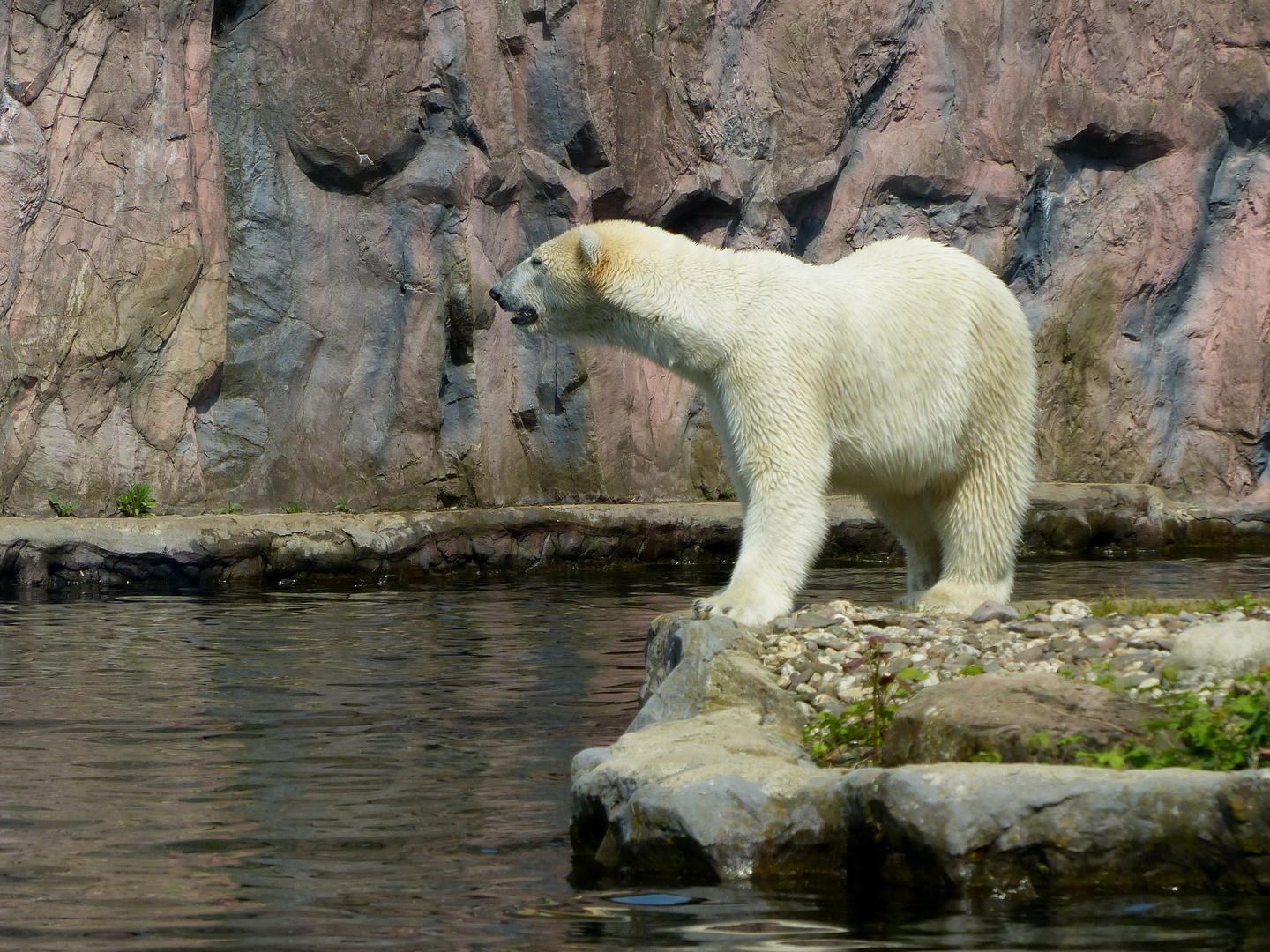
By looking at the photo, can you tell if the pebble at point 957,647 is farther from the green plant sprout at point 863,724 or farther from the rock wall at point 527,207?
the rock wall at point 527,207

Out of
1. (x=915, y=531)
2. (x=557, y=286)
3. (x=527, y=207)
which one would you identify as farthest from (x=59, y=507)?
(x=915, y=531)

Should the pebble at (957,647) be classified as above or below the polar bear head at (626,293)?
below

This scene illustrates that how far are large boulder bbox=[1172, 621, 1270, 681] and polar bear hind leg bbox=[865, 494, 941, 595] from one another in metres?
1.78

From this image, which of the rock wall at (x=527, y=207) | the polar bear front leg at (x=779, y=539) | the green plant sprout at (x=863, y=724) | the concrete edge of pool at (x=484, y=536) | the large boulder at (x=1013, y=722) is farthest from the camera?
the rock wall at (x=527, y=207)

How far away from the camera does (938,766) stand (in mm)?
3639

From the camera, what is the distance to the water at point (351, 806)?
3262 mm

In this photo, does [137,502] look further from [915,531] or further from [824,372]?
[824,372]

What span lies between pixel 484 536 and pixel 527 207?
418cm

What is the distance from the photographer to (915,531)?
6.41m

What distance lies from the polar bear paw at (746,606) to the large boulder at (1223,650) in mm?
1368

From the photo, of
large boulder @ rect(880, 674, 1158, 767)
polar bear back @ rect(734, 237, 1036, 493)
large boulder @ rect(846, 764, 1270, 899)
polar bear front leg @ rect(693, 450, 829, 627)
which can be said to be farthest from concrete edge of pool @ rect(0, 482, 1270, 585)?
large boulder @ rect(846, 764, 1270, 899)

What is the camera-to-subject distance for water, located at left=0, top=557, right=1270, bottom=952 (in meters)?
3.26

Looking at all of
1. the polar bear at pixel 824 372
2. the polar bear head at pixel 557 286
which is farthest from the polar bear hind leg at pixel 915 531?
the polar bear head at pixel 557 286

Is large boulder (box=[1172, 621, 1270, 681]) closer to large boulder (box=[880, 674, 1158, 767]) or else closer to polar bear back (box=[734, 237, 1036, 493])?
large boulder (box=[880, 674, 1158, 767])
